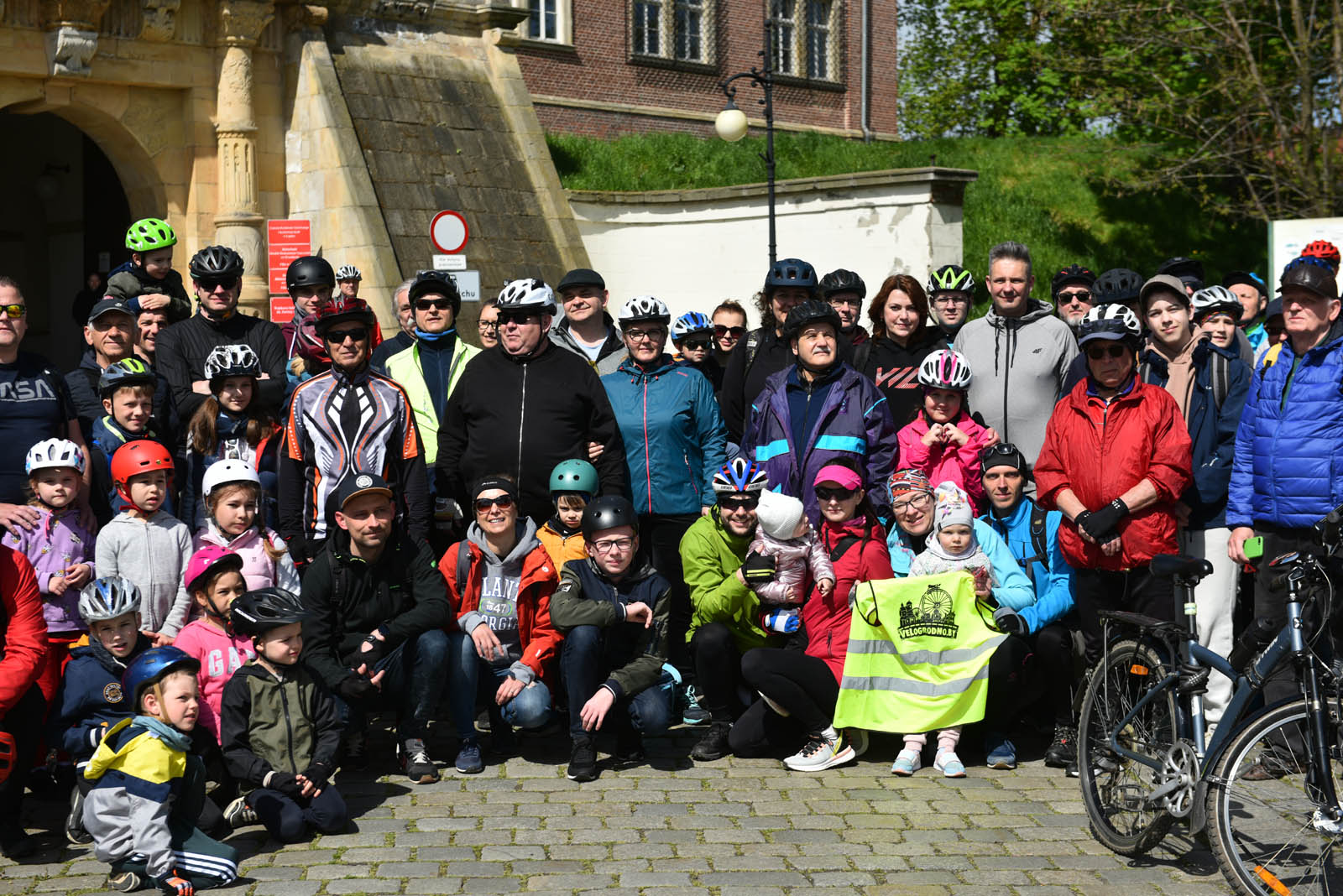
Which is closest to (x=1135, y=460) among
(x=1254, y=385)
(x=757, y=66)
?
(x=1254, y=385)

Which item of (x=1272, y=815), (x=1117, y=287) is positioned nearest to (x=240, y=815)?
(x=1272, y=815)

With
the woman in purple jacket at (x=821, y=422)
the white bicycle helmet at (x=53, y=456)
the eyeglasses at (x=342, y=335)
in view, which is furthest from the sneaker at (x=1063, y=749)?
the white bicycle helmet at (x=53, y=456)

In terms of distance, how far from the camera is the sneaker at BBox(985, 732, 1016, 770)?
712cm

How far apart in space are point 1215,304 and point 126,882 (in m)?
6.03

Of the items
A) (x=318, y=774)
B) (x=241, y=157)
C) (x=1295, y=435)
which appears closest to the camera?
(x=318, y=774)

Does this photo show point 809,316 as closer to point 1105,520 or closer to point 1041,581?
point 1041,581

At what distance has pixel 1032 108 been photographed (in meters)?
32.8

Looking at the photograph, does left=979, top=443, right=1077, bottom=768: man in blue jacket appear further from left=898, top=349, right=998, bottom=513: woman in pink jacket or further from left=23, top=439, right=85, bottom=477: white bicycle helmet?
left=23, top=439, right=85, bottom=477: white bicycle helmet

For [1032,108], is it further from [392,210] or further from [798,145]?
[392,210]

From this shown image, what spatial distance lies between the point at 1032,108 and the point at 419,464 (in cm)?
2771

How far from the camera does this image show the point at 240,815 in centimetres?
616

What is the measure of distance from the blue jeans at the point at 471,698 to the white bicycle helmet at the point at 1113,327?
3.00 m

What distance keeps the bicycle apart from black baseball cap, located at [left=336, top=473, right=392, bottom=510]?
3.24m

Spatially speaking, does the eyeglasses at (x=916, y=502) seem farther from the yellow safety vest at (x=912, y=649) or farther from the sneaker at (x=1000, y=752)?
the sneaker at (x=1000, y=752)
